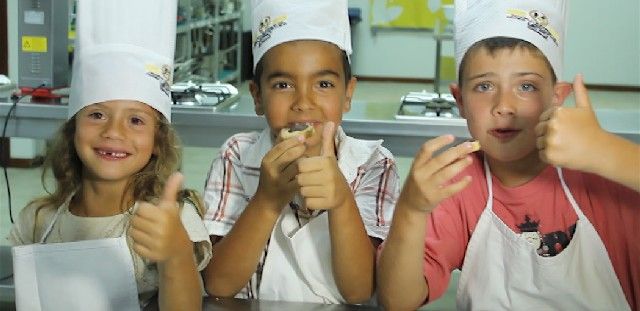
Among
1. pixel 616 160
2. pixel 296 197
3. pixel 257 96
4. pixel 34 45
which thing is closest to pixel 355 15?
pixel 34 45

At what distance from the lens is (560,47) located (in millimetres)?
1282

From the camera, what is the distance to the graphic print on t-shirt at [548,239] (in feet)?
4.01

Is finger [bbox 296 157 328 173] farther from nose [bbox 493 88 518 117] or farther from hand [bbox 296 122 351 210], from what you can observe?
nose [bbox 493 88 518 117]

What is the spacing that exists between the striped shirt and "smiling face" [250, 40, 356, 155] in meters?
0.09

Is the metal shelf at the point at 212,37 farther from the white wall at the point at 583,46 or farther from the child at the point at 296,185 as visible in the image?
the child at the point at 296,185

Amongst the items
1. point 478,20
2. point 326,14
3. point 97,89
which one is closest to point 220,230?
point 97,89

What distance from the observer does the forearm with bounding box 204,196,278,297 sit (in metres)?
1.27

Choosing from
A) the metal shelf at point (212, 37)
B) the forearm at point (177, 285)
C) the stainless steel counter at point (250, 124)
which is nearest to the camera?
the forearm at point (177, 285)

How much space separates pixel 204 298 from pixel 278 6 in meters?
0.54

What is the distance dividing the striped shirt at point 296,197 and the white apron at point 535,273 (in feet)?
0.61

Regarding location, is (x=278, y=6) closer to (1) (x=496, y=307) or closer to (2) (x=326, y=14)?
(2) (x=326, y=14)

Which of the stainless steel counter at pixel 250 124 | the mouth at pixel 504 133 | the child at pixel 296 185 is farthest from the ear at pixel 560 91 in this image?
the stainless steel counter at pixel 250 124

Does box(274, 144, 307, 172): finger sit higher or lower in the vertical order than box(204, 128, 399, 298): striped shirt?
higher

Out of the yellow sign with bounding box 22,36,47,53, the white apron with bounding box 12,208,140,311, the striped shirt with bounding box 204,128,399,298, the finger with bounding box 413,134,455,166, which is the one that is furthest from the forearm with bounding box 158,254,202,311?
the yellow sign with bounding box 22,36,47,53
